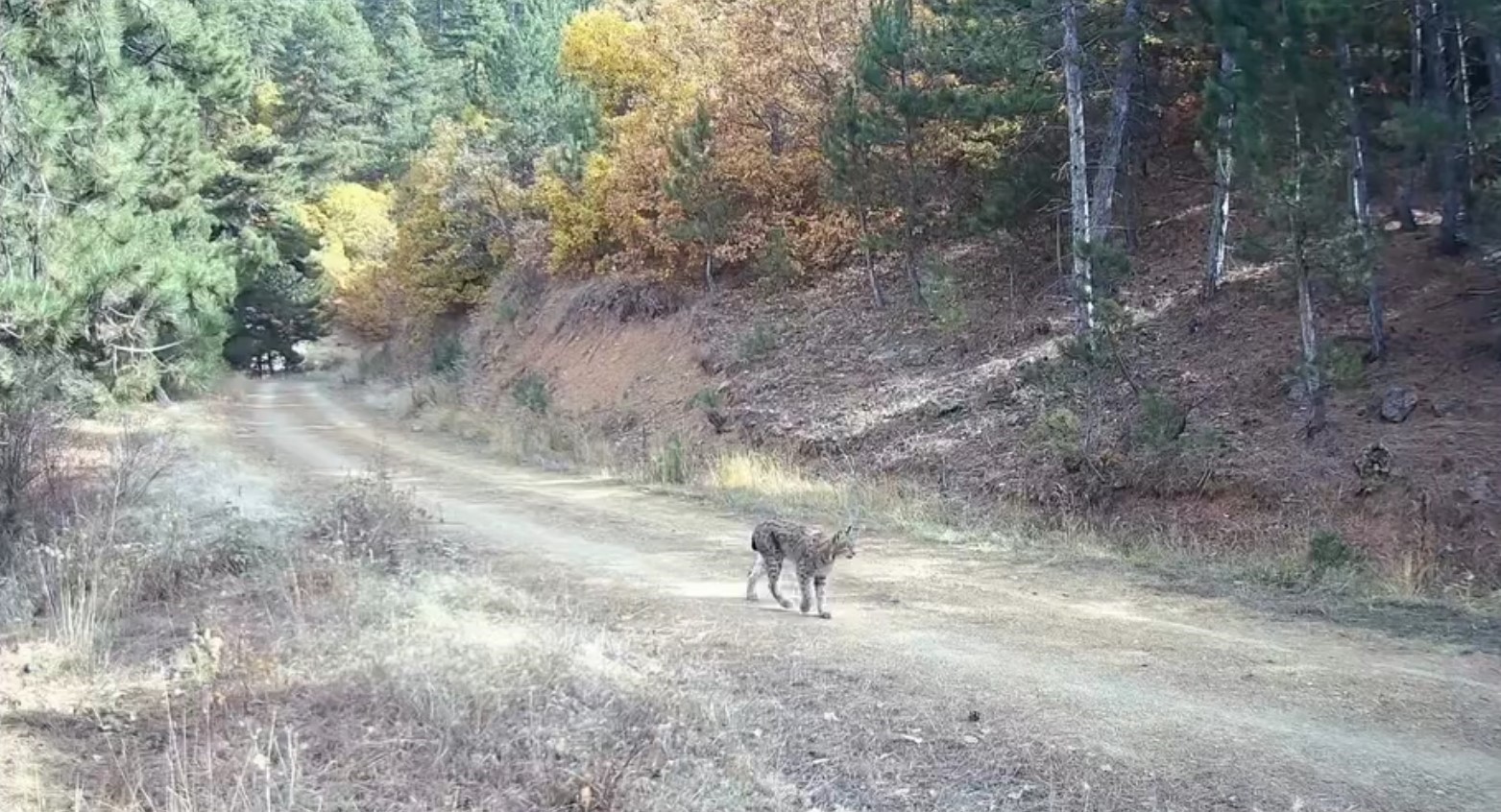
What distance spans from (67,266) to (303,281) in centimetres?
4548

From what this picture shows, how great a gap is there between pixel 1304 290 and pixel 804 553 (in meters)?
8.40

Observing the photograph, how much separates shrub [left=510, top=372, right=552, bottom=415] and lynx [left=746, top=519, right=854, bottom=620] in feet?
67.4

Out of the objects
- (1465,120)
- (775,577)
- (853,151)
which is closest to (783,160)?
(853,151)

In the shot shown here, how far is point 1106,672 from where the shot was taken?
24.7 ft

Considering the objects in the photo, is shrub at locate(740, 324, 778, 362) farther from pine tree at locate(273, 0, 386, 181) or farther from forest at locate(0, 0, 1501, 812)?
pine tree at locate(273, 0, 386, 181)

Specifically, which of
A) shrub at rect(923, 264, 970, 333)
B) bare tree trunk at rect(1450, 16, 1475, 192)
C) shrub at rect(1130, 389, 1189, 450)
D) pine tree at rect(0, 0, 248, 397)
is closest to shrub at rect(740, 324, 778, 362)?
shrub at rect(923, 264, 970, 333)

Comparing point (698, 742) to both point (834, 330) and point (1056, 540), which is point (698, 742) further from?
point (834, 330)

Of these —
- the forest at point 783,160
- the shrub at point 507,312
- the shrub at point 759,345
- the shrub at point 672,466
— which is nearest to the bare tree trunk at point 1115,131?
the forest at point 783,160

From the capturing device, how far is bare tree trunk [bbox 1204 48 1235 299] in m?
15.4

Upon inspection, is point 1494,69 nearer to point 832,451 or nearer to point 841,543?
point 841,543

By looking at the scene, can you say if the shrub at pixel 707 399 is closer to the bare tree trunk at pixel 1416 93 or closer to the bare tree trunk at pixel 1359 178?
the bare tree trunk at pixel 1359 178

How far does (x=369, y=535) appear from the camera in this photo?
11180mm

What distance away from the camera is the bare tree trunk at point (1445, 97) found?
11898 millimetres

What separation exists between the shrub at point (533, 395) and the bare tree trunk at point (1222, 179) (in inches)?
632
